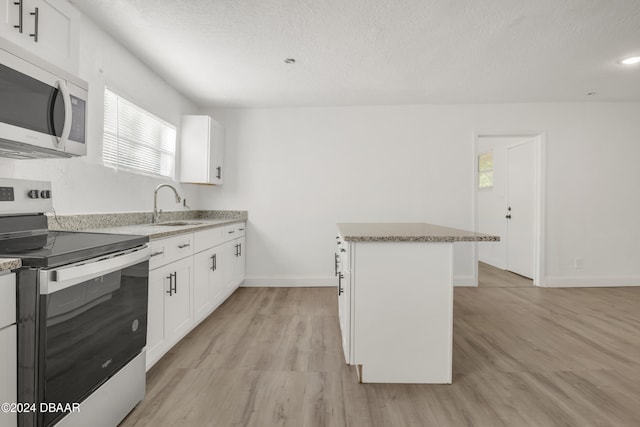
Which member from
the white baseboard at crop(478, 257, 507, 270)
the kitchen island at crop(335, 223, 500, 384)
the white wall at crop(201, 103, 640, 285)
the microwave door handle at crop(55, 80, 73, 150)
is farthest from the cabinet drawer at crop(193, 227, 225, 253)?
the white baseboard at crop(478, 257, 507, 270)

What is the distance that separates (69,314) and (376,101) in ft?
12.4

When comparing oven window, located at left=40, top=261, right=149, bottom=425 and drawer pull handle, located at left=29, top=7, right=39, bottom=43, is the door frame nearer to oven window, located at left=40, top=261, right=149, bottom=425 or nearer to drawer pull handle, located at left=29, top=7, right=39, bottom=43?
oven window, located at left=40, top=261, right=149, bottom=425

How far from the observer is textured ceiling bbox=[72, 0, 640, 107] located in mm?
2174

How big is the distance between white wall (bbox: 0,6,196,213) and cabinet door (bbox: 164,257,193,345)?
77 centimetres

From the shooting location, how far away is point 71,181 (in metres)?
2.17

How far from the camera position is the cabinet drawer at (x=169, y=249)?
1979 millimetres

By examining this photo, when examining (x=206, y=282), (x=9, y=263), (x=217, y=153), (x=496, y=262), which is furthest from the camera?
(x=496, y=262)

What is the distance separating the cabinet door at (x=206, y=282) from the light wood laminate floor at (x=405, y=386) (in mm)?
177

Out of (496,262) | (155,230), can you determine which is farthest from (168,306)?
(496,262)

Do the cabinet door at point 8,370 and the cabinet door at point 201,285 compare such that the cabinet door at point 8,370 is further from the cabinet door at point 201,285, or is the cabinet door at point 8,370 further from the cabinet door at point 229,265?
the cabinet door at point 229,265

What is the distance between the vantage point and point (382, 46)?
2.67m

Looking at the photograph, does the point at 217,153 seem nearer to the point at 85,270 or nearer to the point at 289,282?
the point at 289,282

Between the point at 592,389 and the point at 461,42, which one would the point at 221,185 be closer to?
the point at 461,42

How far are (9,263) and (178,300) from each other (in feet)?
4.52
